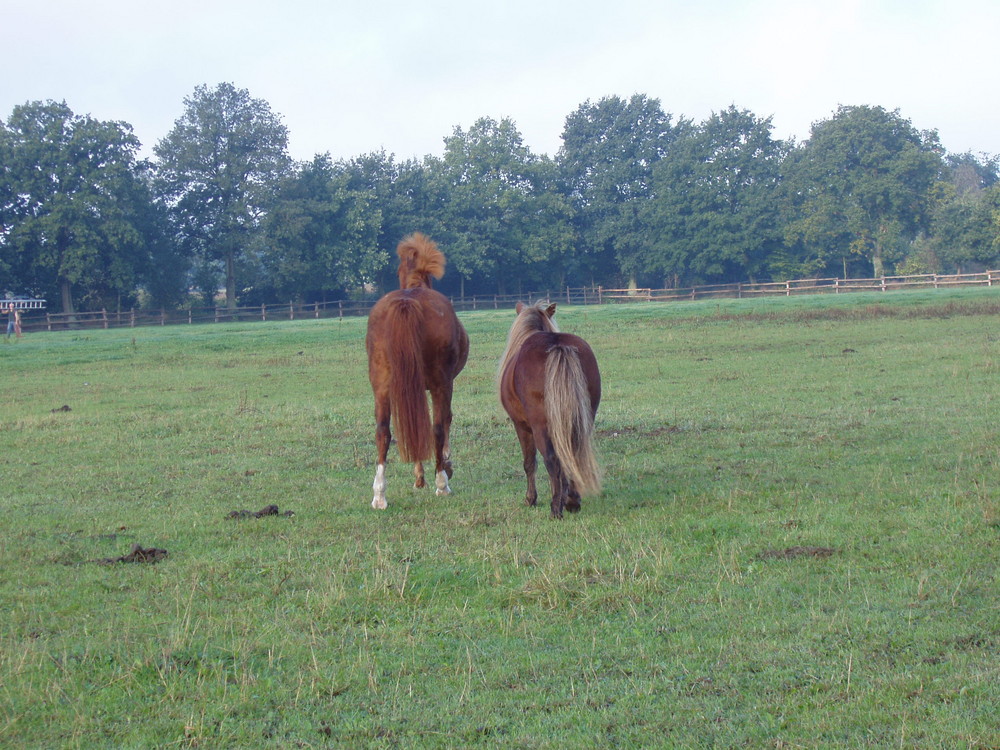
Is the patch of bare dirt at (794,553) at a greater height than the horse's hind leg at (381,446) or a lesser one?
lesser

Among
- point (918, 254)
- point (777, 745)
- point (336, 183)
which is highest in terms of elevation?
point (336, 183)

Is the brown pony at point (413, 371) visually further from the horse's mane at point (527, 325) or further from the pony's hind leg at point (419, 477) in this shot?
the horse's mane at point (527, 325)

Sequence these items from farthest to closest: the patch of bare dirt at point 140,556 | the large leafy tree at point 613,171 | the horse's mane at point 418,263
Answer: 1. the large leafy tree at point 613,171
2. the horse's mane at point 418,263
3. the patch of bare dirt at point 140,556

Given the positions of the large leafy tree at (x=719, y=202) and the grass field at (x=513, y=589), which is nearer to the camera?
the grass field at (x=513, y=589)

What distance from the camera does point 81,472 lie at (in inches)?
387

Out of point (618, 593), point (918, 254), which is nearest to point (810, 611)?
point (618, 593)

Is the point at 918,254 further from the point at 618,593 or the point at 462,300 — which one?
the point at 618,593

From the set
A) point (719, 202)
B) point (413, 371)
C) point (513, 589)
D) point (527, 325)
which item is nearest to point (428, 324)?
point (413, 371)

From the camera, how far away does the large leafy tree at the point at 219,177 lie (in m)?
62.9

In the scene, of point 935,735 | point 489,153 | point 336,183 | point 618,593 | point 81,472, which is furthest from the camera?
point 489,153

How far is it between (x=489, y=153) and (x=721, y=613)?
7039 centimetres

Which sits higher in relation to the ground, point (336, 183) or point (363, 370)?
point (336, 183)

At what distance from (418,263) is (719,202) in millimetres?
68883

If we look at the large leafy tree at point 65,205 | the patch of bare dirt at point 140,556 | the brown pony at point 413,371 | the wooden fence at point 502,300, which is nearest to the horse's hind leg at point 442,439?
the brown pony at point 413,371
